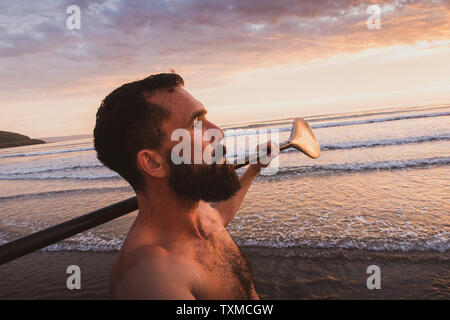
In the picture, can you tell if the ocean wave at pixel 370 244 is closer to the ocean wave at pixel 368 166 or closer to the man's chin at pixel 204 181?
the man's chin at pixel 204 181

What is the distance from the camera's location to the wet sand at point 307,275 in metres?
2.86

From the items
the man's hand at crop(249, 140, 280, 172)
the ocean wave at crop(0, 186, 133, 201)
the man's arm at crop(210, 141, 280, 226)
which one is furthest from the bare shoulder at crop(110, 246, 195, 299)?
the ocean wave at crop(0, 186, 133, 201)

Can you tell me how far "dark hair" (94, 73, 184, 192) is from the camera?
165cm

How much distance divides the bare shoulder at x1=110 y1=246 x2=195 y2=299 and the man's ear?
1.57ft

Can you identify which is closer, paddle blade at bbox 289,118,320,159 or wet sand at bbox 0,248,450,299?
wet sand at bbox 0,248,450,299

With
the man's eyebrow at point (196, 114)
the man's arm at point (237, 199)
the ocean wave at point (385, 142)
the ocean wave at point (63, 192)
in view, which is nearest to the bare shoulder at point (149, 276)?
the man's eyebrow at point (196, 114)

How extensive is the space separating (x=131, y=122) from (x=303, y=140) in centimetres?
259

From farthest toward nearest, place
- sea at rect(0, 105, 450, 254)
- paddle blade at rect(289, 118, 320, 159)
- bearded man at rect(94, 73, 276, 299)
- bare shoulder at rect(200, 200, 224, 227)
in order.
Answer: sea at rect(0, 105, 450, 254)
paddle blade at rect(289, 118, 320, 159)
bare shoulder at rect(200, 200, 224, 227)
bearded man at rect(94, 73, 276, 299)

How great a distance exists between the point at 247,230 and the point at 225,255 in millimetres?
2826

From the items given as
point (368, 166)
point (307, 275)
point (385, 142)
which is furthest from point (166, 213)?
point (385, 142)

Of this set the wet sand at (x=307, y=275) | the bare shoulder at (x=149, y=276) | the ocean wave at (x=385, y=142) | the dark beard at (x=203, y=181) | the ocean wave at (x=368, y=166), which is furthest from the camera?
the ocean wave at (x=385, y=142)

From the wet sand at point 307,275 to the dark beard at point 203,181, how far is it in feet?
6.08

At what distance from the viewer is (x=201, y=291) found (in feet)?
5.08

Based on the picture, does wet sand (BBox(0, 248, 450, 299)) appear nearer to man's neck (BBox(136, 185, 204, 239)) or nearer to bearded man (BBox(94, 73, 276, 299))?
bearded man (BBox(94, 73, 276, 299))
